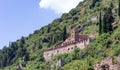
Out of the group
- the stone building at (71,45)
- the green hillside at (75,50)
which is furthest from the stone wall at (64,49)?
the green hillside at (75,50)

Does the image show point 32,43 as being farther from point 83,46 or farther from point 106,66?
point 106,66

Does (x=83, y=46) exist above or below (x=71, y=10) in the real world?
below

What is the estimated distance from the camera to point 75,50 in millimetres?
85250

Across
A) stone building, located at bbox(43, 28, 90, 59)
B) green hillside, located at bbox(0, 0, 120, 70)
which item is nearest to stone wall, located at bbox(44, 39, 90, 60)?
stone building, located at bbox(43, 28, 90, 59)

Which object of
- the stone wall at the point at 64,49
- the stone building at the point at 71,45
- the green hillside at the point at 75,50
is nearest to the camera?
the green hillside at the point at 75,50

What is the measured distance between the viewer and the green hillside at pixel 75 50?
7613cm

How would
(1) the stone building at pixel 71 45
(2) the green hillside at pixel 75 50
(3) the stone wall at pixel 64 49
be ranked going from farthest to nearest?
(1) the stone building at pixel 71 45 → (3) the stone wall at pixel 64 49 → (2) the green hillside at pixel 75 50

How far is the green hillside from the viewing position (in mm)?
76131

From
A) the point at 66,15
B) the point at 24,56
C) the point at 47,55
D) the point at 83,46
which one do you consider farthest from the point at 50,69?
the point at 66,15

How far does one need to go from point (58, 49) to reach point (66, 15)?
1722 inches

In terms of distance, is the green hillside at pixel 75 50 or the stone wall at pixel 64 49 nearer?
the green hillside at pixel 75 50

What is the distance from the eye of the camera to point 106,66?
3447 cm

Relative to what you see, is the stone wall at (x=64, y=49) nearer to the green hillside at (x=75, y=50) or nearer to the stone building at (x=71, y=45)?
the stone building at (x=71, y=45)

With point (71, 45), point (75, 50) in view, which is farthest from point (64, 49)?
point (75, 50)
